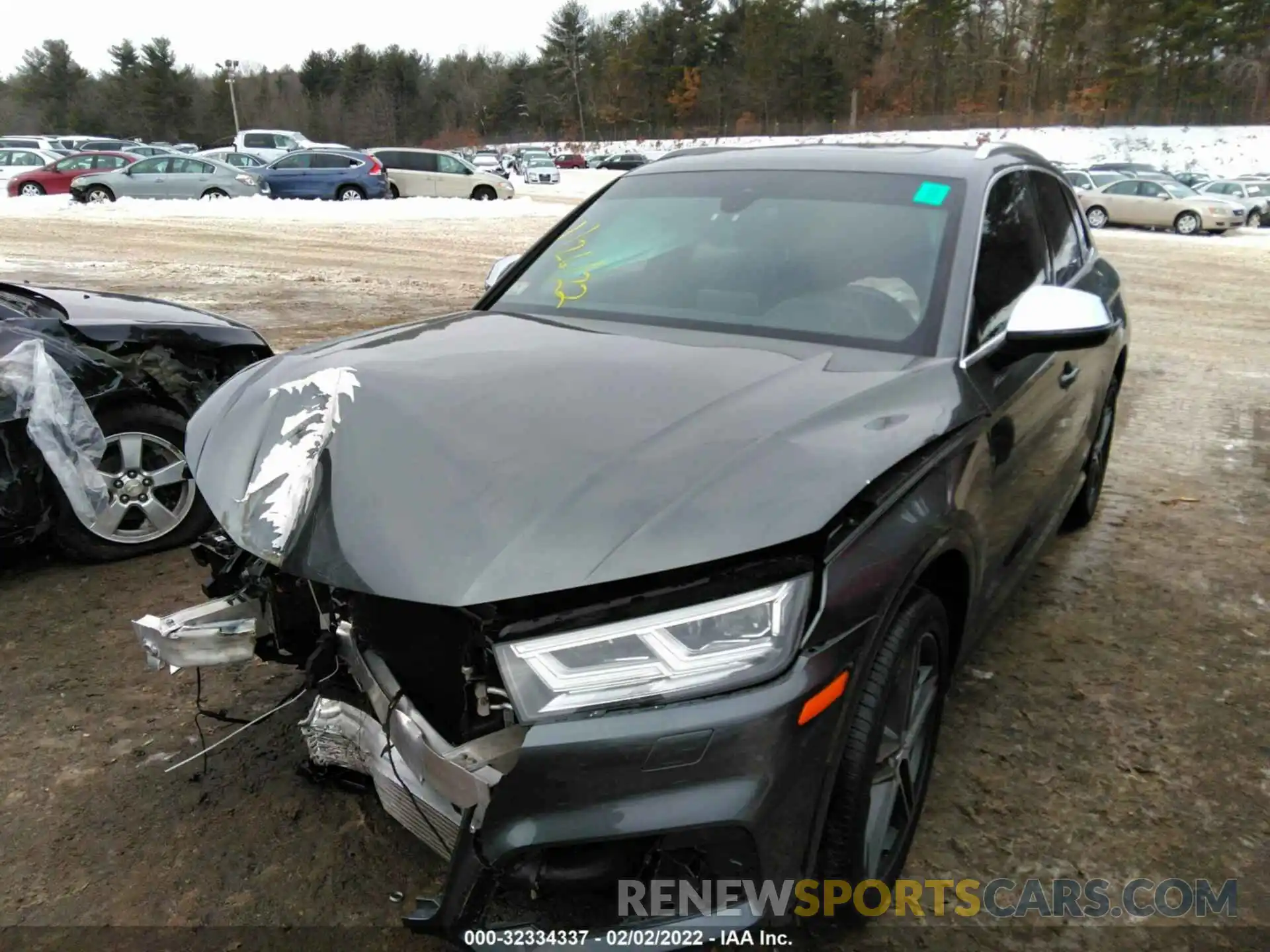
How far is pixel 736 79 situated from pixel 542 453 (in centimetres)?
8898

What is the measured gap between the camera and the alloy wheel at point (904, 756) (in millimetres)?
2137

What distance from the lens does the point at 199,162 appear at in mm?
24094

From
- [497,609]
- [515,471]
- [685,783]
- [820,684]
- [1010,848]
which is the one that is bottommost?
[1010,848]

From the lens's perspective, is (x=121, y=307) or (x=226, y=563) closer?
(x=226, y=563)

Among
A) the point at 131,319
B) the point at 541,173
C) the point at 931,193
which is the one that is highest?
the point at 931,193

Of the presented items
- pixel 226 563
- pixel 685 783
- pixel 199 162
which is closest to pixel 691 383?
pixel 685 783

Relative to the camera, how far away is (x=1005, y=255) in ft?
10.3

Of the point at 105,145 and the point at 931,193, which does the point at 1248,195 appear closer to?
the point at 931,193

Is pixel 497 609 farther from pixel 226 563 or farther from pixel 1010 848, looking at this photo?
pixel 1010 848

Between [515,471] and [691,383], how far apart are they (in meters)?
0.60

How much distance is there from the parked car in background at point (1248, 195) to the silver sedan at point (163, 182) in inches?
1024

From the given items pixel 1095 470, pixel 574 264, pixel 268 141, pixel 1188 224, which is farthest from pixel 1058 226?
pixel 268 141

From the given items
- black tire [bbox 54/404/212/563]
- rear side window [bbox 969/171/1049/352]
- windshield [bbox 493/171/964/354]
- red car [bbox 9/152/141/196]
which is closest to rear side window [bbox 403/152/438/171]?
red car [bbox 9/152/141/196]

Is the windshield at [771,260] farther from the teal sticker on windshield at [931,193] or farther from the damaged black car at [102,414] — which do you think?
the damaged black car at [102,414]
